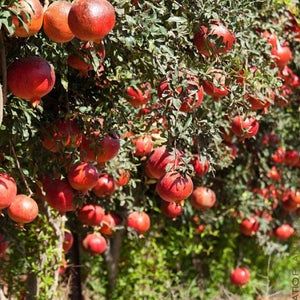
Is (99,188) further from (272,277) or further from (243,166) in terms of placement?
(272,277)

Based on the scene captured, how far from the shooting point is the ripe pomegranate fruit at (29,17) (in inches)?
84.4

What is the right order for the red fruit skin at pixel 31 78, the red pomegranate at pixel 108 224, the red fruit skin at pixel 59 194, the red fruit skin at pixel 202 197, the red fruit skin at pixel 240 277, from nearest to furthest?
1. the red fruit skin at pixel 31 78
2. the red fruit skin at pixel 59 194
3. the red pomegranate at pixel 108 224
4. the red fruit skin at pixel 202 197
5. the red fruit skin at pixel 240 277

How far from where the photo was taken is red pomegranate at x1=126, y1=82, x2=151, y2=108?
3316 millimetres

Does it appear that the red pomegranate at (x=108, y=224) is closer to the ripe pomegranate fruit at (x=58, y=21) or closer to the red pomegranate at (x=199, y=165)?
the red pomegranate at (x=199, y=165)

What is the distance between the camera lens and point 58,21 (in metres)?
2.21

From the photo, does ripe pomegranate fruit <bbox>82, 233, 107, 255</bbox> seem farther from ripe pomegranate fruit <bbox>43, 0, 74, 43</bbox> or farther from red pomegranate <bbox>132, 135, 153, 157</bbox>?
ripe pomegranate fruit <bbox>43, 0, 74, 43</bbox>

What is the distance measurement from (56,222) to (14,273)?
2.58ft

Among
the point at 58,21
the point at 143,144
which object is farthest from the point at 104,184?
the point at 58,21

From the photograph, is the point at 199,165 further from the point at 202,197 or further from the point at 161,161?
the point at 202,197

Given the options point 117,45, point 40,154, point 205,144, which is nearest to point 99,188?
point 40,154

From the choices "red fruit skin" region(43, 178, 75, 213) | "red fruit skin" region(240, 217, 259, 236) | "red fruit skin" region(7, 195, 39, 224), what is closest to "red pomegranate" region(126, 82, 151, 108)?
"red fruit skin" region(43, 178, 75, 213)

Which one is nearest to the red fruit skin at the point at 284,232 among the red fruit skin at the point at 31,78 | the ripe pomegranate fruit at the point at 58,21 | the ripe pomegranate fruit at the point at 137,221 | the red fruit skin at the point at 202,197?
the red fruit skin at the point at 202,197

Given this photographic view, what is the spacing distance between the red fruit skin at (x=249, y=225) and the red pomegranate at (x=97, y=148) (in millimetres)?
3069

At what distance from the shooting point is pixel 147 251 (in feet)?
19.8
